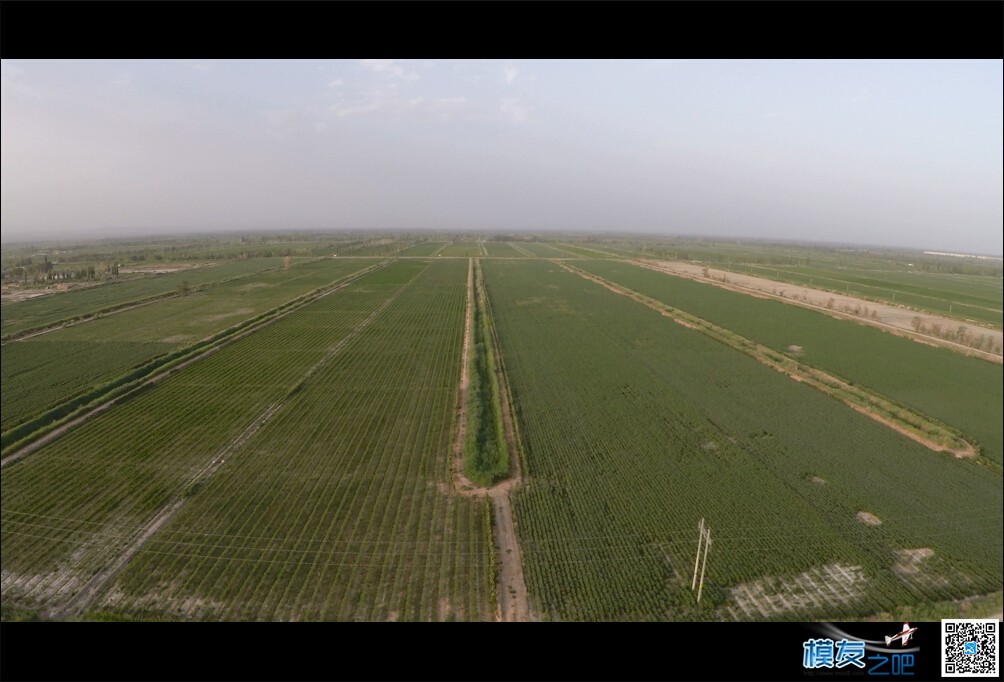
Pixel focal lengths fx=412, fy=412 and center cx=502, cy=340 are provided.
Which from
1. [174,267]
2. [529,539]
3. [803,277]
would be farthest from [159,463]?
[174,267]

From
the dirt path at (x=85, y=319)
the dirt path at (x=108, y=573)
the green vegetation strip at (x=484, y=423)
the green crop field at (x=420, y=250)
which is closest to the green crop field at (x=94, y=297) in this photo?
the dirt path at (x=85, y=319)

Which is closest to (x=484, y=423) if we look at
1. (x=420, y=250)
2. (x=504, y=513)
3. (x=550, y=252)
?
(x=504, y=513)

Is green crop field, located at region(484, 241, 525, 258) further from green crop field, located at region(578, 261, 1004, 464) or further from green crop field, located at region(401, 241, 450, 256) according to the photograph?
green crop field, located at region(578, 261, 1004, 464)

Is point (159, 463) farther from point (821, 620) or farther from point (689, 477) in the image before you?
point (821, 620)

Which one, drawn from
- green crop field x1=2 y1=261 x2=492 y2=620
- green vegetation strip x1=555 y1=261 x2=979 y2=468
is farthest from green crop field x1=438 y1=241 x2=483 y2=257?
green crop field x1=2 y1=261 x2=492 y2=620

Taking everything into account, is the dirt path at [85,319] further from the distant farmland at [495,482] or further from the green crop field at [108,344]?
the distant farmland at [495,482]

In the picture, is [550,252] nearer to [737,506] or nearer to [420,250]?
[420,250]
